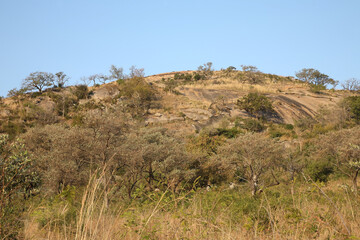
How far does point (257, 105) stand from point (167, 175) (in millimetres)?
26510

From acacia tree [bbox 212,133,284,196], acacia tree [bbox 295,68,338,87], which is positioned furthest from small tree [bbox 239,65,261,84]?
acacia tree [bbox 212,133,284,196]

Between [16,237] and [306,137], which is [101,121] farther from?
[306,137]

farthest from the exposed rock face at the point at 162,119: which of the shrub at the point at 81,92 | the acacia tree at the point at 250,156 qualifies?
the acacia tree at the point at 250,156

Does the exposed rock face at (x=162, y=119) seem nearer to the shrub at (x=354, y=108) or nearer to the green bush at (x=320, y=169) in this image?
the green bush at (x=320, y=169)

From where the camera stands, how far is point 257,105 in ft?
130

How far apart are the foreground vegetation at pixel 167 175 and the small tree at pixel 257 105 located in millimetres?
136

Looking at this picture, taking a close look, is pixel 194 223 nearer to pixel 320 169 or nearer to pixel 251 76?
pixel 320 169

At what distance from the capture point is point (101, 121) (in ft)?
45.7

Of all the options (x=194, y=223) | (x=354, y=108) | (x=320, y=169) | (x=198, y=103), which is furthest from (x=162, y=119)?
(x=194, y=223)

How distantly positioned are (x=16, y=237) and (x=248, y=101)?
3862 cm

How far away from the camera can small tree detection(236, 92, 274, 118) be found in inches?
1576

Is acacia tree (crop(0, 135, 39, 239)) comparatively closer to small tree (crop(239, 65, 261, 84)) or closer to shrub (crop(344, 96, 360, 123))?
shrub (crop(344, 96, 360, 123))

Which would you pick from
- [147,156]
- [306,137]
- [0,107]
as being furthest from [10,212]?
[0,107]

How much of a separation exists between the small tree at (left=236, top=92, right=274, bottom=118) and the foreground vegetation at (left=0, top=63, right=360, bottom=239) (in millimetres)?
136
